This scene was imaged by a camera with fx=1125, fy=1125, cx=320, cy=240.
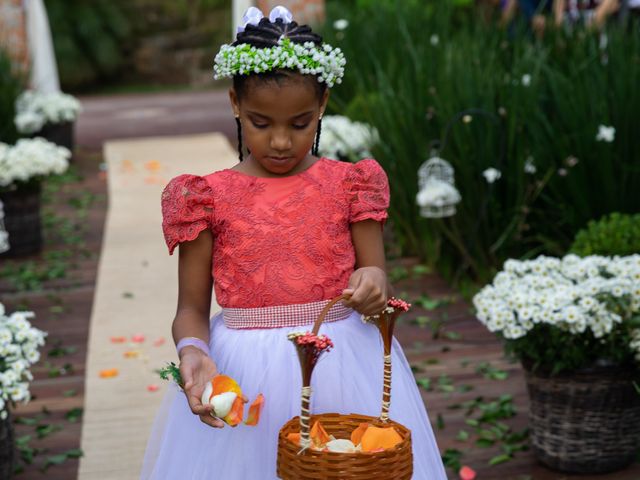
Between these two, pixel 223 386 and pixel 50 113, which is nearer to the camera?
pixel 223 386

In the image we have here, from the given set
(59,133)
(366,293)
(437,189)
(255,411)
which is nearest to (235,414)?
(255,411)

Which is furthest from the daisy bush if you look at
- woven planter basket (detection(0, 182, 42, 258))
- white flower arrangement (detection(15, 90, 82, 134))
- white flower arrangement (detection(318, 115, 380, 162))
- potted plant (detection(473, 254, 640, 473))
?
white flower arrangement (detection(15, 90, 82, 134))

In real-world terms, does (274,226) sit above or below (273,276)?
above

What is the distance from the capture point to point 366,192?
248cm

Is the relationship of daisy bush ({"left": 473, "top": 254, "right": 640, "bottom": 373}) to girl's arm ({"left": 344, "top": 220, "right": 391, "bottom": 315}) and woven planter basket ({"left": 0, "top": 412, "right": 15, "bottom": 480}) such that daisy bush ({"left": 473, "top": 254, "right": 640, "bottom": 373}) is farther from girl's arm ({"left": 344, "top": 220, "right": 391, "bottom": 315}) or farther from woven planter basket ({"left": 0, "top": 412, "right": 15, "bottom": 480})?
woven planter basket ({"left": 0, "top": 412, "right": 15, "bottom": 480})

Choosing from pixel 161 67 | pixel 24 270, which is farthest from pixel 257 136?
pixel 161 67

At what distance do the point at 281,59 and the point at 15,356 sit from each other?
5.92ft

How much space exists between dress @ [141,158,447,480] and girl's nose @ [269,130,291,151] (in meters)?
0.14

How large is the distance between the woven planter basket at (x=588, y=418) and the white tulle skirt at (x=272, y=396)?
1.30 metres

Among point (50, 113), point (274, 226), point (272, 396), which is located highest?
point (50, 113)

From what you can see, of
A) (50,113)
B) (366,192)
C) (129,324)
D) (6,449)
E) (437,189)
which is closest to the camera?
(366,192)

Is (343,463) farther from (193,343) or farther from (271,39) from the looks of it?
(271,39)

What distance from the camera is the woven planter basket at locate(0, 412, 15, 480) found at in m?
3.79

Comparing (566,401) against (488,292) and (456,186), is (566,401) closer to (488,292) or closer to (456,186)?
(488,292)
